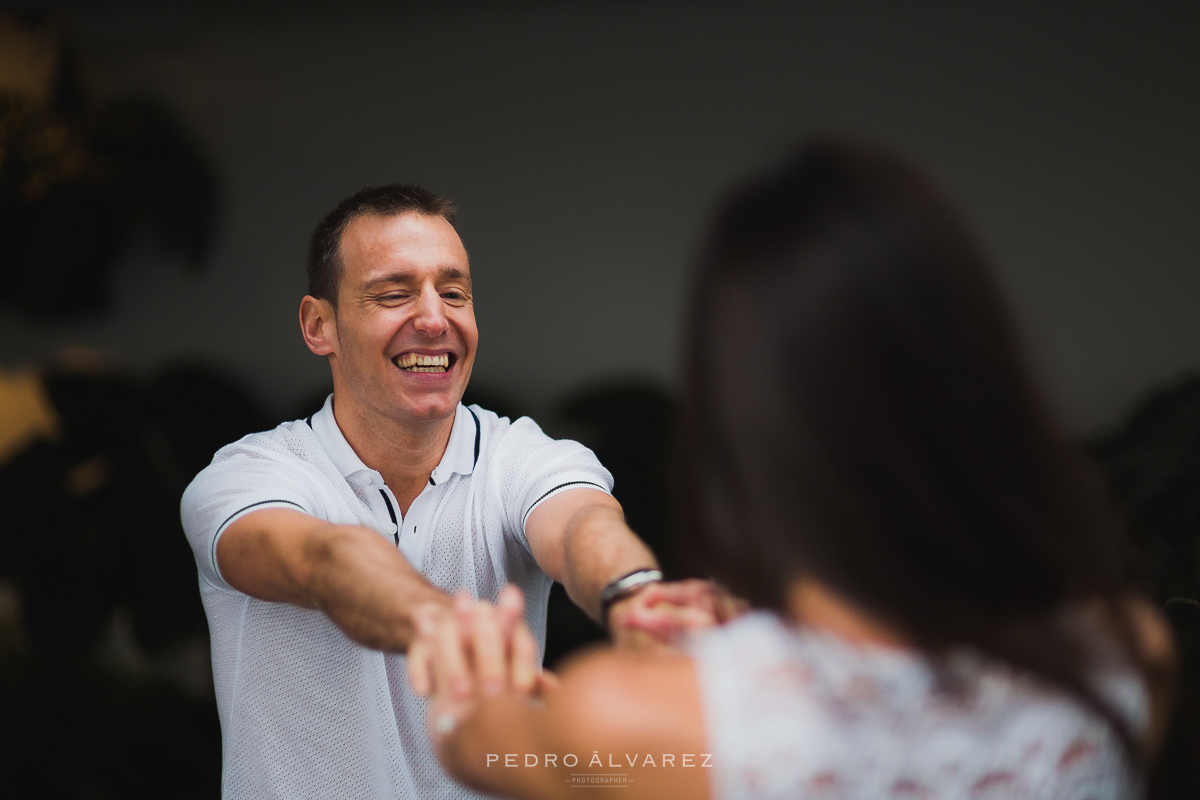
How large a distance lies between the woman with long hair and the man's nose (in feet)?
3.14

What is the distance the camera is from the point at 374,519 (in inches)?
63.5

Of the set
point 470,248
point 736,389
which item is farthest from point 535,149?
point 736,389

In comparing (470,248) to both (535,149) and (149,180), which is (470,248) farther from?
(149,180)

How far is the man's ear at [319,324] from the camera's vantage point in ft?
5.66

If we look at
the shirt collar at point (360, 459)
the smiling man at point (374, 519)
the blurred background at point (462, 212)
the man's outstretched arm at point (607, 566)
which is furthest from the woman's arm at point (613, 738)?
the blurred background at point (462, 212)

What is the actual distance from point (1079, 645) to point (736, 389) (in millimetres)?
345

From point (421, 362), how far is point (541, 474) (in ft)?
0.96

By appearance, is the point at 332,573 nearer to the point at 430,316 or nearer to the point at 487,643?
the point at 487,643

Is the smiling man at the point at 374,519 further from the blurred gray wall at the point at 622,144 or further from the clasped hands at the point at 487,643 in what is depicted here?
the blurred gray wall at the point at 622,144

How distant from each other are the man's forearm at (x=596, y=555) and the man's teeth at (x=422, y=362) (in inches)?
15.3

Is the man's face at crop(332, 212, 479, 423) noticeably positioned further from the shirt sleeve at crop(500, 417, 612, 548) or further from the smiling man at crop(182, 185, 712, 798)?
the shirt sleeve at crop(500, 417, 612, 548)

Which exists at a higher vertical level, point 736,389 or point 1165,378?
point 736,389

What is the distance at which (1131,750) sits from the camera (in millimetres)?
746

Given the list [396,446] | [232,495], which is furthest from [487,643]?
[396,446]
